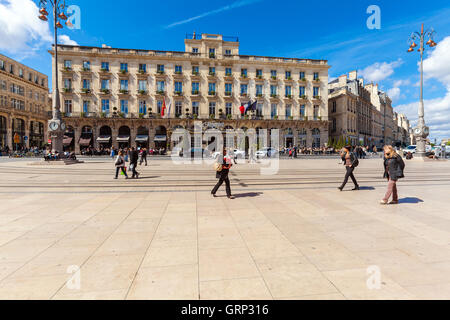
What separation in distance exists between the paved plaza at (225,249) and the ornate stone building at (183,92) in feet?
111

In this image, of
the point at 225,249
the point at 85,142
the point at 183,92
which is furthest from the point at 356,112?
the point at 225,249

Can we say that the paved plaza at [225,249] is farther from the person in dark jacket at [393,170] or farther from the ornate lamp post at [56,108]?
the ornate lamp post at [56,108]

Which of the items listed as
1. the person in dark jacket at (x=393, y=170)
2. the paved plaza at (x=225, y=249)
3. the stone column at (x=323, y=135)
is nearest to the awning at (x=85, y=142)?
the paved plaza at (x=225, y=249)

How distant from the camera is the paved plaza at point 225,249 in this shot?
263 cm

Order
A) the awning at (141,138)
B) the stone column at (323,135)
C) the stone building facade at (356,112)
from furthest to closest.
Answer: the stone building facade at (356,112) → the stone column at (323,135) → the awning at (141,138)

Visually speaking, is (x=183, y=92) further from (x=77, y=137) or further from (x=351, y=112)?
(x=351, y=112)

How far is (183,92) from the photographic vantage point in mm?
40719

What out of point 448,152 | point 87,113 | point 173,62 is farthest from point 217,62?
point 448,152

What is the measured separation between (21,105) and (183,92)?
35935mm

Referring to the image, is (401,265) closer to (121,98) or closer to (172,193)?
(172,193)

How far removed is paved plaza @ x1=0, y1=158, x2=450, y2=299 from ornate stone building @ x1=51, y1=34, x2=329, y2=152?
111 feet

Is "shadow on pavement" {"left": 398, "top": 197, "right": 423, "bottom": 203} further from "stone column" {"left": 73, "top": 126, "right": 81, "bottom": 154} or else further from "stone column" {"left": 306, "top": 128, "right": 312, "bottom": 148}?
"stone column" {"left": 73, "top": 126, "right": 81, "bottom": 154}

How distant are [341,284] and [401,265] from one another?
1.10 meters

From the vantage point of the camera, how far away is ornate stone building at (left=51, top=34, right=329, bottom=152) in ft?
125
